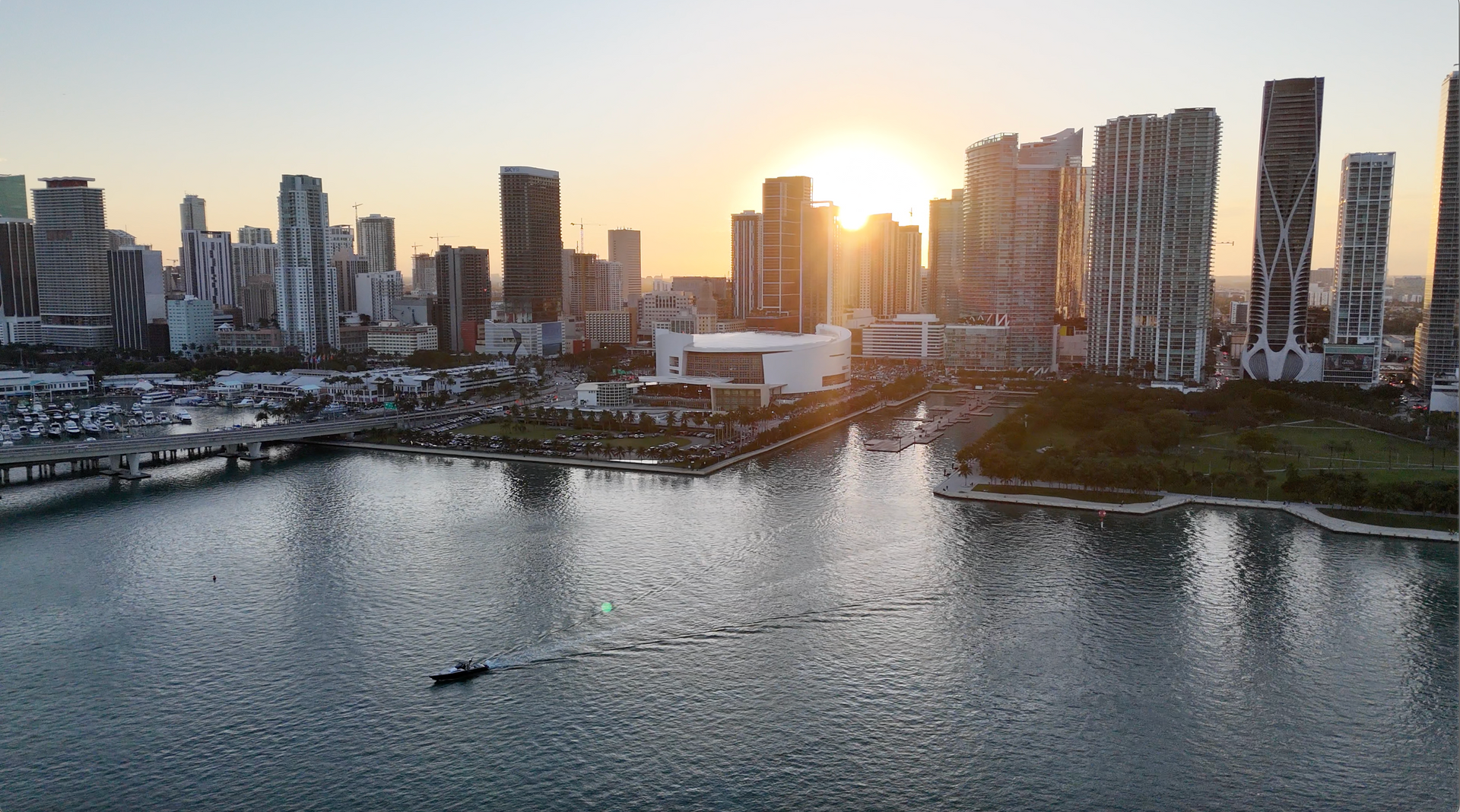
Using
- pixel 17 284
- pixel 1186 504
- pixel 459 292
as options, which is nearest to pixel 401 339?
pixel 459 292

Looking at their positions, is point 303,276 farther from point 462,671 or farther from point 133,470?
point 462,671

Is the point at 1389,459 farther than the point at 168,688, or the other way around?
the point at 1389,459

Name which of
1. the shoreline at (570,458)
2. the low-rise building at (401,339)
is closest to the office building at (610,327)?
the low-rise building at (401,339)

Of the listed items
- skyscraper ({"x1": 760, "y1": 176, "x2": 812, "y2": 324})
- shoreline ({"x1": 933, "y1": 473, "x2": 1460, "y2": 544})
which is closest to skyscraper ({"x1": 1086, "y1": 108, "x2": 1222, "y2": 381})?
skyscraper ({"x1": 760, "y1": 176, "x2": 812, "y2": 324})

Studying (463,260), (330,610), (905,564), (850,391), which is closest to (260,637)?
(330,610)

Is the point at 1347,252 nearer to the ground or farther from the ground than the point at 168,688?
farther from the ground

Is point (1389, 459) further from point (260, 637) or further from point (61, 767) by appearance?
point (61, 767)
